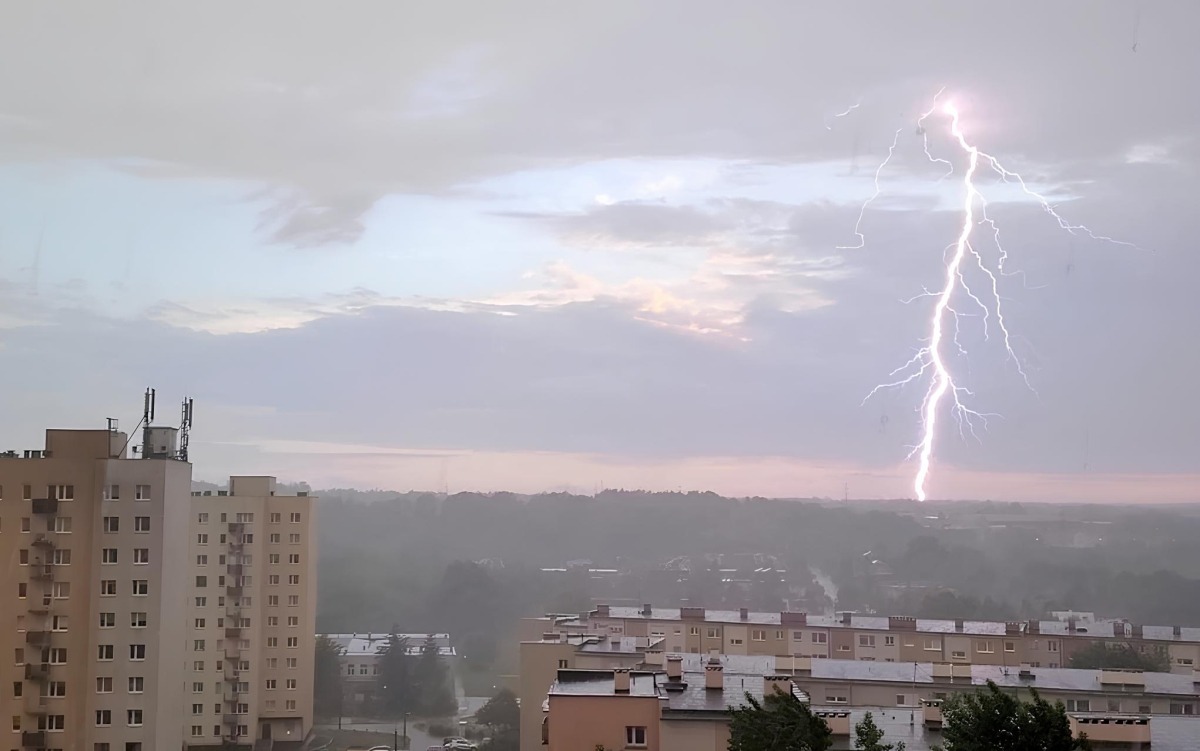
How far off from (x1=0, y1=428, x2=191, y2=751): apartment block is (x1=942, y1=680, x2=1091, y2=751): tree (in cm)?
1771

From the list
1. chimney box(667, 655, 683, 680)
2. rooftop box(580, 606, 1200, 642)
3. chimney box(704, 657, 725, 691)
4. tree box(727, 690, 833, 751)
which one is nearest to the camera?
tree box(727, 690, 833, 751)

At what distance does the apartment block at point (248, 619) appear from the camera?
3666 cm

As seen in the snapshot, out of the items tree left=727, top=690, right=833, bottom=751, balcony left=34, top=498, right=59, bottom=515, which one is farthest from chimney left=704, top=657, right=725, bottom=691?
balcony left=34, top=498, right=59, bottom=515

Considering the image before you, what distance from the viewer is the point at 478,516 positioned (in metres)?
100

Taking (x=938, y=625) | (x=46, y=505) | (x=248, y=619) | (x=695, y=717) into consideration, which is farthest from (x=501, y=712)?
(x=695, y=717)

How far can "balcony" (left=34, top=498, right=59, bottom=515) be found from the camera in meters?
22.5

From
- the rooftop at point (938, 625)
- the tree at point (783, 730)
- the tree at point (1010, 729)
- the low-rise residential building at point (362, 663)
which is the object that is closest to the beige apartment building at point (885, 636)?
the rooftop at point (938, 625)

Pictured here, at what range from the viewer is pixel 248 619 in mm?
37188

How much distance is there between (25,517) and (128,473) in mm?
2174

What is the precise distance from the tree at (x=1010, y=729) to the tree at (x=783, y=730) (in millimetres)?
1648

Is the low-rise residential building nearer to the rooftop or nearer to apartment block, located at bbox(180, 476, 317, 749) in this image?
apartment block, located at bbox(180, 476, 317, 749)

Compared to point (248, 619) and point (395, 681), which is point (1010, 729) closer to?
point (248, 619)

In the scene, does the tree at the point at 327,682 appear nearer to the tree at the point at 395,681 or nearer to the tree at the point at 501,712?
the tree at the point at 395,681

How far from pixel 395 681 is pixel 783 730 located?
141 feet
